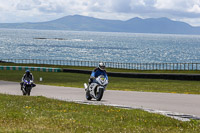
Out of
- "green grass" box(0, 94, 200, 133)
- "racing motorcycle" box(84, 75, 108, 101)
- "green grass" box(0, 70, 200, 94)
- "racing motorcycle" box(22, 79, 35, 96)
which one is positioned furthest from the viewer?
"green grass" box(0, 70, 200, 94)

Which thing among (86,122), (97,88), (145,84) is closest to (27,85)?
(97,88)

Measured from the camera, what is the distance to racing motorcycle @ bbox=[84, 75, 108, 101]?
19.6 metres

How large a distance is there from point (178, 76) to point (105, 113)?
3119 cm

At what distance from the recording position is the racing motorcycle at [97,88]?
19.6m

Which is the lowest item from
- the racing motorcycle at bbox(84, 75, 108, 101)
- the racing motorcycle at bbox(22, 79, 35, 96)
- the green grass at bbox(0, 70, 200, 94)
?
the green grass at bbox(0, 70, 200, 94)

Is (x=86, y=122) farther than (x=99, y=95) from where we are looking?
No

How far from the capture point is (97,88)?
20422mm

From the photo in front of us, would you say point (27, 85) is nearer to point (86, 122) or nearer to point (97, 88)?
point (97, 88)

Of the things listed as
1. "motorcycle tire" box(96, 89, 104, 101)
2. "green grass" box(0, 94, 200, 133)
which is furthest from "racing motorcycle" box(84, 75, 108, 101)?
"green grass" box(0, 94, 200, 133)

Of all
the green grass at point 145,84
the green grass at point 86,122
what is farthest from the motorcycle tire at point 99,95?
the green grass at point 145,84

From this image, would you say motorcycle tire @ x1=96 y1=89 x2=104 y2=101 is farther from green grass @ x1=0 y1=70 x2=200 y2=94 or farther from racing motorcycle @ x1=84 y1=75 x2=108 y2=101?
green grass @ x1=0 y1=70 x2=200 y2=94

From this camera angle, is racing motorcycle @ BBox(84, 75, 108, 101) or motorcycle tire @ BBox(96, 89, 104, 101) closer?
racing motorcycle @ BBox(84, 75, 108, 101)

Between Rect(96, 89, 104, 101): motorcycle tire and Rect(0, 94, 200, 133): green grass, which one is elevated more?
Rect(0, 94, 200, 133): green grass

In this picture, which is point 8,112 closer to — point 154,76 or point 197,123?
point 197,123
